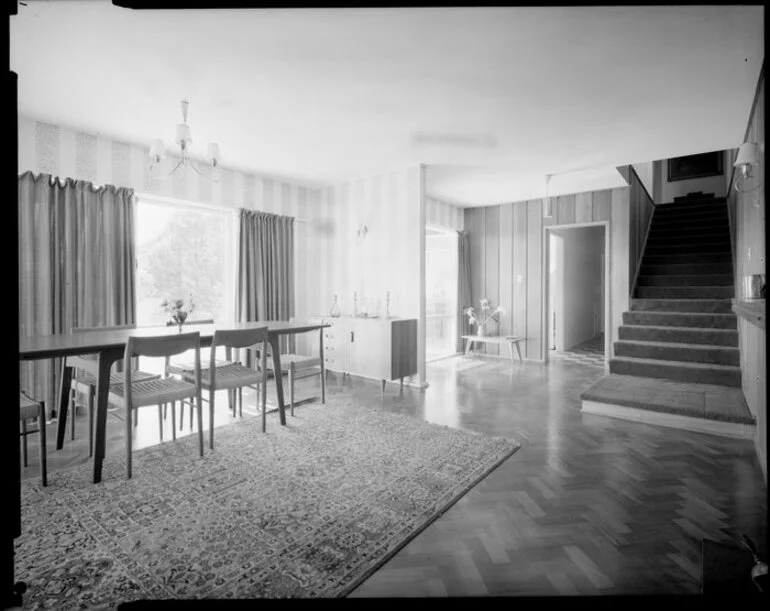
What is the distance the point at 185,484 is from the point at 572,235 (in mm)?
8125

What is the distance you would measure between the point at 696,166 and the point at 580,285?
3.30m

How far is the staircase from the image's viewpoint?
3.40m

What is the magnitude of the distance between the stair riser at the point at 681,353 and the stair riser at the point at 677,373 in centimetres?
24

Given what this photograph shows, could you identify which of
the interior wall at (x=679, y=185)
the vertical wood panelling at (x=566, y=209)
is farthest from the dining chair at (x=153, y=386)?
the interior wall at (x=679, y=185)

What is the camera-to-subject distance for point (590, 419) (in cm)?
353

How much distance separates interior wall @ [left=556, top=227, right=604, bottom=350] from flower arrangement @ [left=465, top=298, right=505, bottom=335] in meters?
1.65

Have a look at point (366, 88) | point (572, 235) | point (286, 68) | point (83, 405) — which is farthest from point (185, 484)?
point (572, 235)

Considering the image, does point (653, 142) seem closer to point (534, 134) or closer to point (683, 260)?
point (534, 134)

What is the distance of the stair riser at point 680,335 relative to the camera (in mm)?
4367

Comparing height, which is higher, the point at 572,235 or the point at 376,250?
the point at 572,235

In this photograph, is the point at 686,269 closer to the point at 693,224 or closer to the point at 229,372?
the point at 693,224

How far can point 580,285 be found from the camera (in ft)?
28.8

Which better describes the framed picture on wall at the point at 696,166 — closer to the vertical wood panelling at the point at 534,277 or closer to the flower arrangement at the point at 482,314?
the vertical wood panelling at the point at 534,277

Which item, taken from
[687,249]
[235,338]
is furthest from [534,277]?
[235,338]
